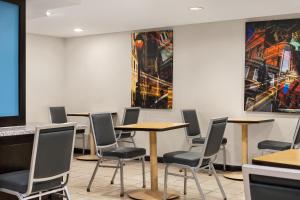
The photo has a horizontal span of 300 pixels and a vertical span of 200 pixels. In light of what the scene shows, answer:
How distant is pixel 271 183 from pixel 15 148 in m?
2.28

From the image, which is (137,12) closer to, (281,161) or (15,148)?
(15,148)

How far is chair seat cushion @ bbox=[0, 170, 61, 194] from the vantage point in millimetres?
2523

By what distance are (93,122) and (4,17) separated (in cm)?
166

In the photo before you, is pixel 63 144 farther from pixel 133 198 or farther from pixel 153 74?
pixel 153 74

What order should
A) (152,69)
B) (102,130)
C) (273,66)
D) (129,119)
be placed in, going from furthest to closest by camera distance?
(152,69) < (129,119) < (273,66) < (102,130)

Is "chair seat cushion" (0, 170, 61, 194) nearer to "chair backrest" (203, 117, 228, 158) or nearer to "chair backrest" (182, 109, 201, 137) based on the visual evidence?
"chair backrest" (203, 117, 228, 158)

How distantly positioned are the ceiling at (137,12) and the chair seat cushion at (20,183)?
2100 mm

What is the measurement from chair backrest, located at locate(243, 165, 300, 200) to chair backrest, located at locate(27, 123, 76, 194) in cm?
159

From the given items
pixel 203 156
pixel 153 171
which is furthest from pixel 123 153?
pixel 203 156

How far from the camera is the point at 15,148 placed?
2990 mm

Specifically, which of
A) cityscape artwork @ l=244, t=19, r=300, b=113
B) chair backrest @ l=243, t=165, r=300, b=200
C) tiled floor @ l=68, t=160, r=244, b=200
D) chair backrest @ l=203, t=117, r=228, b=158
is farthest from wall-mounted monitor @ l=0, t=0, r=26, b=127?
cityscape artwork @ l=244, t=19, r=300, b=113

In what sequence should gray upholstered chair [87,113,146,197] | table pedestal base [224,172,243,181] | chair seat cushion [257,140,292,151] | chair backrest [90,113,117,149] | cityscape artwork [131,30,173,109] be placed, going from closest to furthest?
gray upholstered chair [87,113,146,197] < chair backrest [90,113,117,149] < chair seat cushion [257,140,292,151] < table pedestal base [224,172,243,181] < cityscape artwork [131,30,173,109]

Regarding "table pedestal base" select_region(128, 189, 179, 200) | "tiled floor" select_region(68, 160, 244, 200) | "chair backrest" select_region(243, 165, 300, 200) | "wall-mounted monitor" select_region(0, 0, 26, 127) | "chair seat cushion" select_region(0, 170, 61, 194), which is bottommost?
"tiled floor" select_region(68, 160, 244, 200)

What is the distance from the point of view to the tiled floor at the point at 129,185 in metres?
4.47
